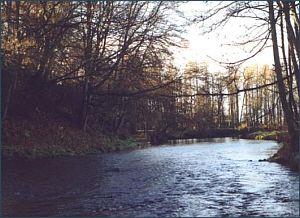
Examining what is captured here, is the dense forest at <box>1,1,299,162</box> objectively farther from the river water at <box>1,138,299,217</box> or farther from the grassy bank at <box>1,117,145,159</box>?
the river water at <box>1,138,299,217</box>

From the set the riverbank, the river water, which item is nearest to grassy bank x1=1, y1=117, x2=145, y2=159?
the riverbank

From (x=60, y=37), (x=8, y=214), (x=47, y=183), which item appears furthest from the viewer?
(x=60, y=37)

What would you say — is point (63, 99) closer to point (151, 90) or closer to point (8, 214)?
point (151, 90)

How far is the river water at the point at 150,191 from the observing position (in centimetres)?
767

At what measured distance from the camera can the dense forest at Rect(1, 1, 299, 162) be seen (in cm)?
1538

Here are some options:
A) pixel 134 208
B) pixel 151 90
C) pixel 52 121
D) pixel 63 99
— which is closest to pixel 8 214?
pixel 134 208

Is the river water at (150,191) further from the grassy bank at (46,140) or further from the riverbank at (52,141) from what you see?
the grassy bank at (46,140)

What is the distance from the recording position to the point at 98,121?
31031 mm

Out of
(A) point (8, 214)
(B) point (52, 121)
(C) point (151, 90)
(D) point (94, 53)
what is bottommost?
(A) point (8, 214)

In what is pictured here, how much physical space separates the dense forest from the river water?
10.4 feet

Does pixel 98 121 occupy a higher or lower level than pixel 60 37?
lower

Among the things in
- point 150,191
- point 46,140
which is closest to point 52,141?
point 46,140

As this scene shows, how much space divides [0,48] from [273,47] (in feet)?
36.5

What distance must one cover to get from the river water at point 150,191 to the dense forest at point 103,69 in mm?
3174
